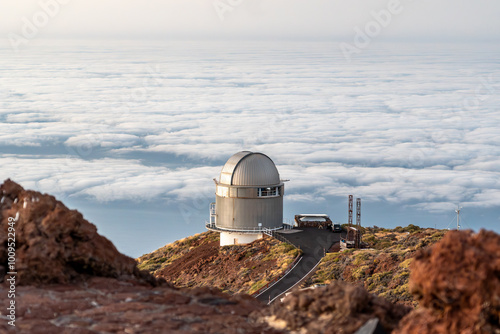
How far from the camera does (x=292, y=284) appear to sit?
3281 cm

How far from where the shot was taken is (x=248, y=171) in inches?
1639

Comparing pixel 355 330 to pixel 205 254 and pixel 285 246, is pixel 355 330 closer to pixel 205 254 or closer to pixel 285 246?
pixel 285 246

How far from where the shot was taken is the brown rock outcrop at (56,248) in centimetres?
1149

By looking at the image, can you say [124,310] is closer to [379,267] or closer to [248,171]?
[379,267]

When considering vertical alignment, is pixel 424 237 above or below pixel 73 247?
below

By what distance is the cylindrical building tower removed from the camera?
41.7m

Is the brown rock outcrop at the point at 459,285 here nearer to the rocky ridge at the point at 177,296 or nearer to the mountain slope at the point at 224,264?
the rocky ridge at the point at 177,296

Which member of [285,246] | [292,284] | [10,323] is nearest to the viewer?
[10,323]

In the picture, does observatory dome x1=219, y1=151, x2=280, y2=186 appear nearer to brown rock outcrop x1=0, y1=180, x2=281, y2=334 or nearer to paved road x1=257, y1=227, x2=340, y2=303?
paved road x1=257, y1=227, x2=340, y2=303

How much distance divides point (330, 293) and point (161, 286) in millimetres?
3505

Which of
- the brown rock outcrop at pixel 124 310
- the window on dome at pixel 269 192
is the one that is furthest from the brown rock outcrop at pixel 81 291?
the window on dome at pixel 269 192

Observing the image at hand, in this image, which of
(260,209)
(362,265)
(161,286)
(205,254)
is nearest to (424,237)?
(362,265)

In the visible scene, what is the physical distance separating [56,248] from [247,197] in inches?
1199

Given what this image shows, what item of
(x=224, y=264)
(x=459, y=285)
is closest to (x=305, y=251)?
(x=224, y=264)
